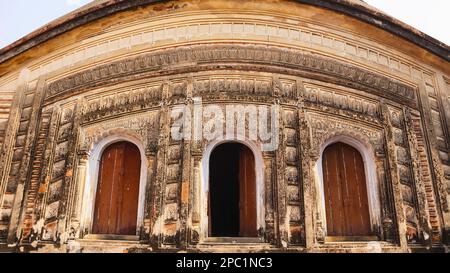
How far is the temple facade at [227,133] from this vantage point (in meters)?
4.83

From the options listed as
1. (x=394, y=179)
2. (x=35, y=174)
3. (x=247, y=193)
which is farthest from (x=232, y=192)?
(x=35, y=174)

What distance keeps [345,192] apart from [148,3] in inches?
159

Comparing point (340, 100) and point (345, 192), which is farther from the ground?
point (340, 100)

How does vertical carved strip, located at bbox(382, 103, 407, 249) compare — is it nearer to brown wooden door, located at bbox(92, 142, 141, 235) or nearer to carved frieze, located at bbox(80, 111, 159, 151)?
carved frieze, located at bbox(80, 111, 159, 151)

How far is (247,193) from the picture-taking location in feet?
16.3

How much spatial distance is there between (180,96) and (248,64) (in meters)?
1.08

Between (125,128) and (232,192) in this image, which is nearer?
(125,128)

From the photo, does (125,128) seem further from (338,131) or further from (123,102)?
(338,131)

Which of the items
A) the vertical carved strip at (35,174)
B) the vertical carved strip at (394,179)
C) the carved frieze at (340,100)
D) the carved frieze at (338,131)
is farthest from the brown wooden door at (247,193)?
the vertical carved strip at (35,174)

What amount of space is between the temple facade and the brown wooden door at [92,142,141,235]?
0.02m

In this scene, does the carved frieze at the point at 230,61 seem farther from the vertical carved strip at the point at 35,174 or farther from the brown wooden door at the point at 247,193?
the brown wooden door at the point at 247,193

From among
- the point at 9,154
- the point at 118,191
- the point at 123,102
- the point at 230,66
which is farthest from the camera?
the point at 9,154

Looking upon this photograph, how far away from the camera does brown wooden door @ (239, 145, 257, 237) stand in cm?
482
